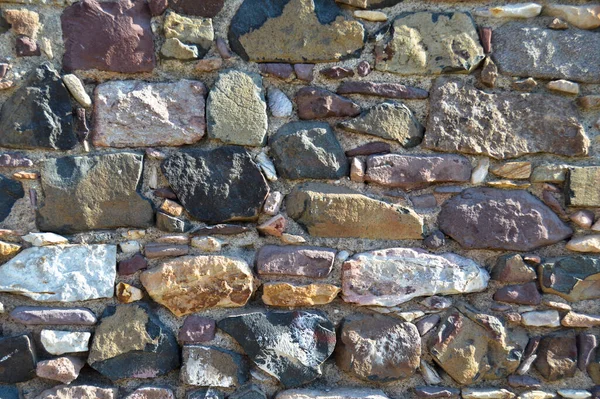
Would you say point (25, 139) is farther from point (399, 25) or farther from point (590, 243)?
point (590, 243)

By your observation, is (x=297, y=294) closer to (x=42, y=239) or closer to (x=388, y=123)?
(x=388, y=123)

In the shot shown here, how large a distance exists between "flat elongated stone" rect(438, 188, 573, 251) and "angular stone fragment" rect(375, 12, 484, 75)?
0.39 m

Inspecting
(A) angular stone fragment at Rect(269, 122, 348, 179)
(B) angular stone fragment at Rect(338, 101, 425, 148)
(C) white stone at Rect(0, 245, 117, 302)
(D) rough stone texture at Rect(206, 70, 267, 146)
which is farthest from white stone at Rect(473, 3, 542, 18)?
(C) white stone at Rect(0, 245, 117, 302)

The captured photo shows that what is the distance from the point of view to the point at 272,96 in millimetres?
1557

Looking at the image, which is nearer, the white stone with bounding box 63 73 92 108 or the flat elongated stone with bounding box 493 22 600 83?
the white stone with bounding box 63 73 92 108

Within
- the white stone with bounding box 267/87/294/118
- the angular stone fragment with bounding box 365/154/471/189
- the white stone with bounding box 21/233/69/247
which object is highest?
the white stone with bounding box 267/87/294/118

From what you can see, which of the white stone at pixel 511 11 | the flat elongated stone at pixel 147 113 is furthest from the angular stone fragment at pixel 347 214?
the white stone at pixel 511 11

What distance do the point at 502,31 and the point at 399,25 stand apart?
315 mm

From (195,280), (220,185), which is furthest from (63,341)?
(220,185)

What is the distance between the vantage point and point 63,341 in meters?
Answer: 1.48

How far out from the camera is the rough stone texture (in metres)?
1.52

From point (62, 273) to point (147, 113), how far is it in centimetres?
51

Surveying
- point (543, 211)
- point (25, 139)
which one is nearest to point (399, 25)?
point (543, 211)

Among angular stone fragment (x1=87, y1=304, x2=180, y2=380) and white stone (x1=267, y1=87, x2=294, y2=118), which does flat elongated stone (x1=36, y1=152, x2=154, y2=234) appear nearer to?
angular stone fragment (x1=87, y1=304, x2=180, y2=380)
